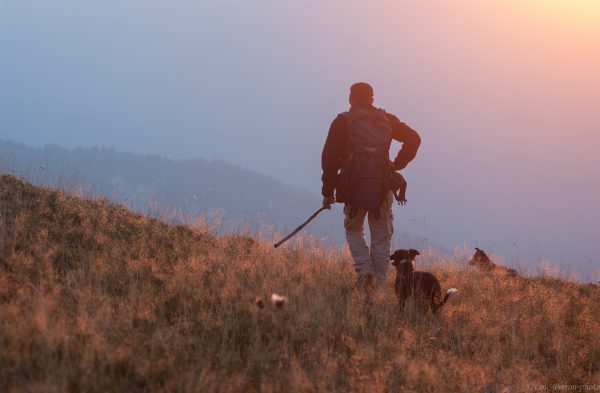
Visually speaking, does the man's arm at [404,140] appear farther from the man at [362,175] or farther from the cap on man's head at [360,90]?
the cap on man's head at [360,90]

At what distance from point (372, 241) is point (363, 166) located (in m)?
1.02

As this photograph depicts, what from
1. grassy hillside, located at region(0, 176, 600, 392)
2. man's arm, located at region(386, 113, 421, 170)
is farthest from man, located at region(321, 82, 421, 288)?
grassy hillside, located at region(0, 176, 600, 392)

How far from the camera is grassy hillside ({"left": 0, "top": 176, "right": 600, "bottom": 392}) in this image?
4062 mm

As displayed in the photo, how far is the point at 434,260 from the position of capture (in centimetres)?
1032

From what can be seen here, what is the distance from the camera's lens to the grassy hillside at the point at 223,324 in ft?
13.3

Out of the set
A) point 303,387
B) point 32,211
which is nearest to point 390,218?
point 303,387

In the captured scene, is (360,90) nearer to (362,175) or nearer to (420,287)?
(362,175)

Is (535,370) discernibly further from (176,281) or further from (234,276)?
(176,281)

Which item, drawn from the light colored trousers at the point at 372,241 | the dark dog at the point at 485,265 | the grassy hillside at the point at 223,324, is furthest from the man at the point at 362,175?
the dark dog at the point at 485,265

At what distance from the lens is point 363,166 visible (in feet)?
21.6

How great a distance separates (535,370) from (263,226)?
5.59 meters

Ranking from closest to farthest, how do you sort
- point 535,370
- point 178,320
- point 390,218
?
point 178,320
point 535,370
point 390,218

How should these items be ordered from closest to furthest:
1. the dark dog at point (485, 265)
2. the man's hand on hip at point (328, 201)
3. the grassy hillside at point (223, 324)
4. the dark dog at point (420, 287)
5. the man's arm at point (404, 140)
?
the grassy hillside at point (223, 324), the dark dog at point (420, 287), the man's hand on hip at point (328, 201), the man's arm at point (404, 140), the dark dog at point (485, 265)

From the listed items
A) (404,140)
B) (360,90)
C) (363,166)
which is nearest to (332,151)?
(363,166)
